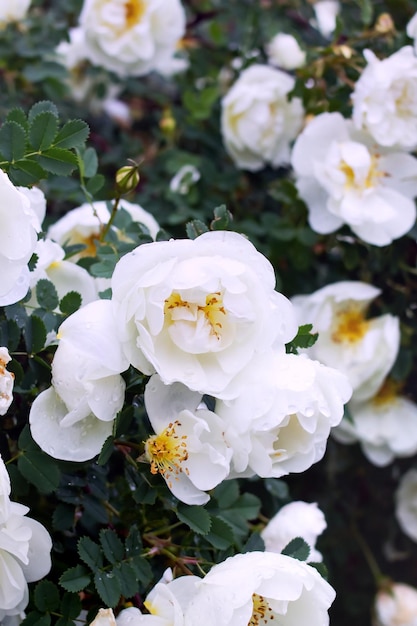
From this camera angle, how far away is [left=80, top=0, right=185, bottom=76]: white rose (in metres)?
1.29

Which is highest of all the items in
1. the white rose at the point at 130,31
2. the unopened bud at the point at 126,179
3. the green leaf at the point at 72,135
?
the green leaf at the point at 72,135

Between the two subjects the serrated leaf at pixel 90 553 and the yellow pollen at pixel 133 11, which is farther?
the yellow pollen at pixel 133 11

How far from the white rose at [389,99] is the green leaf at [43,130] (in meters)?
0.42

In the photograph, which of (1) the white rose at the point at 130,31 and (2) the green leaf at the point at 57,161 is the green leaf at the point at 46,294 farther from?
(1) the white rose at the point at 130,31

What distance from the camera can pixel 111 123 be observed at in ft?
5.50

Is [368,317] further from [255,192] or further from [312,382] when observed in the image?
[312,382]

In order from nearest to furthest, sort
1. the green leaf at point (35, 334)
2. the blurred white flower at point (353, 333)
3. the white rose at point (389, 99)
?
the green leaf at point (35, 334) < the white rose at point (389, 99) < the blurred white flower at point (353, 333)

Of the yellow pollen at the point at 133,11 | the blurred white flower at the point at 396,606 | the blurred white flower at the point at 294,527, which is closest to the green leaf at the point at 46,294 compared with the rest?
the blurred white flower at the point at 294,527

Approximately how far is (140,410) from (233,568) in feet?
0.77

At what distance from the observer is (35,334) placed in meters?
0.74

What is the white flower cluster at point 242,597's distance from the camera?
0.64 meters

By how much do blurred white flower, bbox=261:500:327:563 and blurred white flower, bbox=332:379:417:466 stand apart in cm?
33

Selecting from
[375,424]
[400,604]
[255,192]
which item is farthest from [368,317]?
[400,604]

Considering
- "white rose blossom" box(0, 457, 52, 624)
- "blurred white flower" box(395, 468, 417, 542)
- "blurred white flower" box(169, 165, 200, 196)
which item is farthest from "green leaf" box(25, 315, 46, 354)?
"blurred white flower" box(395, 468, 417, 542)
